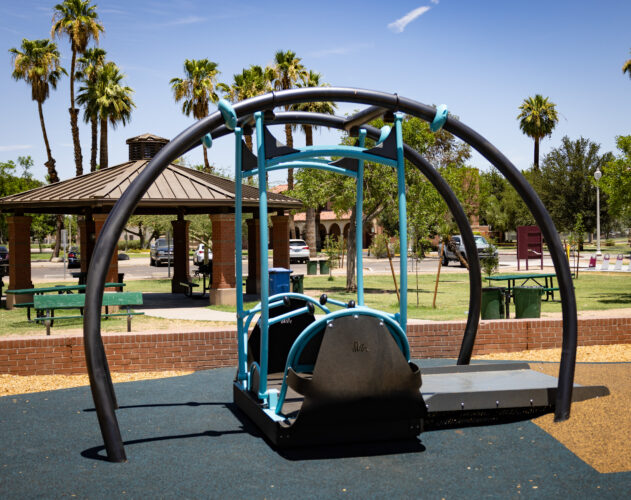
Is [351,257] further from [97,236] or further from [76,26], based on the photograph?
[76,26]

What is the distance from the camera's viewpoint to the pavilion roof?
1595 centimetres

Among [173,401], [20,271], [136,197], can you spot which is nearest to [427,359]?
[173,401]

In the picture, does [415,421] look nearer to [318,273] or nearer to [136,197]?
[136,197]

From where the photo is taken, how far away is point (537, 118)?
207 feet

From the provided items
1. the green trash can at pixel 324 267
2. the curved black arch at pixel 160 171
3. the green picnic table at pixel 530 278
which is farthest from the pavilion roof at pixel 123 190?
the green trash can at pixel 324 267

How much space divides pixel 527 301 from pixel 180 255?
513 inches

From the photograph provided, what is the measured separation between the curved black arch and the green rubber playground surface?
1.37 feet

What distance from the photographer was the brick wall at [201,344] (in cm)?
847

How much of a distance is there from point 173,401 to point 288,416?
206 cm

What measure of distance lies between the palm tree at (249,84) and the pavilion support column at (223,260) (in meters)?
22.8

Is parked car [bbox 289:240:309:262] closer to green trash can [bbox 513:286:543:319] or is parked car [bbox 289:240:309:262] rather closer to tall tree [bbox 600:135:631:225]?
tall tree [bbox 600:135:631:225]

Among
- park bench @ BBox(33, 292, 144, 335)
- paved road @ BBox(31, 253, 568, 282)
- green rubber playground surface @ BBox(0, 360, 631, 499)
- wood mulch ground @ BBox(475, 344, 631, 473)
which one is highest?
park bench @ BBox(33, 292, 144, 335)

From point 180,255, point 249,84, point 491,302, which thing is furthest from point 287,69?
point 491,302

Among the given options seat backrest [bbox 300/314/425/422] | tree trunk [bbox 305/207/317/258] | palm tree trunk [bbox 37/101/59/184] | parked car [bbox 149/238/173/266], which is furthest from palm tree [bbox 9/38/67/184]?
seat backrest [bbox 300/314/425/422]
